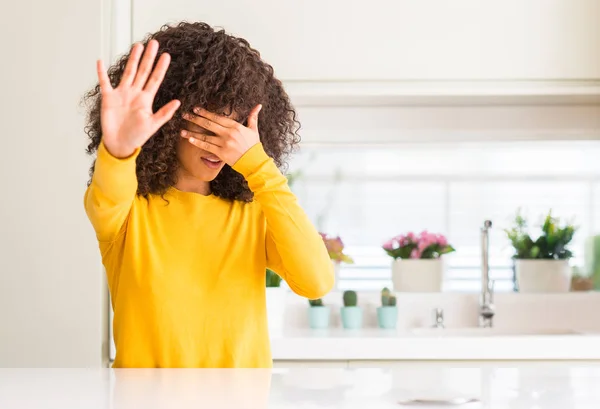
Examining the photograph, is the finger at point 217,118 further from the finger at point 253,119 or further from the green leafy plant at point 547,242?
the green leafy plant at point 547,242

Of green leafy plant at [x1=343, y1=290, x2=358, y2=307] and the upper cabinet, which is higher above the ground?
the upper cabinet

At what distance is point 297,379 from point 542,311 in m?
1.76

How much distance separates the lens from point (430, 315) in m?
2.51

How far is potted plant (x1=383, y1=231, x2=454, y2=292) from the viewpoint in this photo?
2557 millimetres

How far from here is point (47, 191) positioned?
201 cm

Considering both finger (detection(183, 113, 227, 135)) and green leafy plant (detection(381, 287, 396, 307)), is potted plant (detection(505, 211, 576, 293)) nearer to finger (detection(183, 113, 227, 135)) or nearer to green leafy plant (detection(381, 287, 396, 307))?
green leafy plant (detection(381, 287, 396, 307))

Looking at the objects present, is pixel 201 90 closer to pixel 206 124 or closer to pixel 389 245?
pixel 206 124

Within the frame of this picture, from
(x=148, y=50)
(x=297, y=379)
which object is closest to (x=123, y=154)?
(x=148, y=50)

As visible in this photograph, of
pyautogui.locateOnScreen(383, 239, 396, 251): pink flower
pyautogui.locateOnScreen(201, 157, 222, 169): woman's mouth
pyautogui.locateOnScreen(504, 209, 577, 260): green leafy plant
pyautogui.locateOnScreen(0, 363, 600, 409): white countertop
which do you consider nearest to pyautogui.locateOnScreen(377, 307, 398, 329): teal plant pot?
pyautogui.locateOnScreen(383, 239, 396, 251): pink flower

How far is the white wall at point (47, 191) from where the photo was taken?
78.2 inches

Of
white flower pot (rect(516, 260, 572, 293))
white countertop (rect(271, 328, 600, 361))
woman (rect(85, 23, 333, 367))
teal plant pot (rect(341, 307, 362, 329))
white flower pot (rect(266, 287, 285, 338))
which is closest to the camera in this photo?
woman (rect(85, 23, 333, 367))

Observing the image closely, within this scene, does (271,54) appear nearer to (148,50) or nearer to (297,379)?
(148,50)

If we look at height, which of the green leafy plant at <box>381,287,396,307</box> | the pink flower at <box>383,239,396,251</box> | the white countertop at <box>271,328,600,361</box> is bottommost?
the white countertop at <box>271,328,600,361</box>

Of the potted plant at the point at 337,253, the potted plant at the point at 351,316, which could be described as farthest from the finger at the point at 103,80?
the potted plant at the point at 337,253
